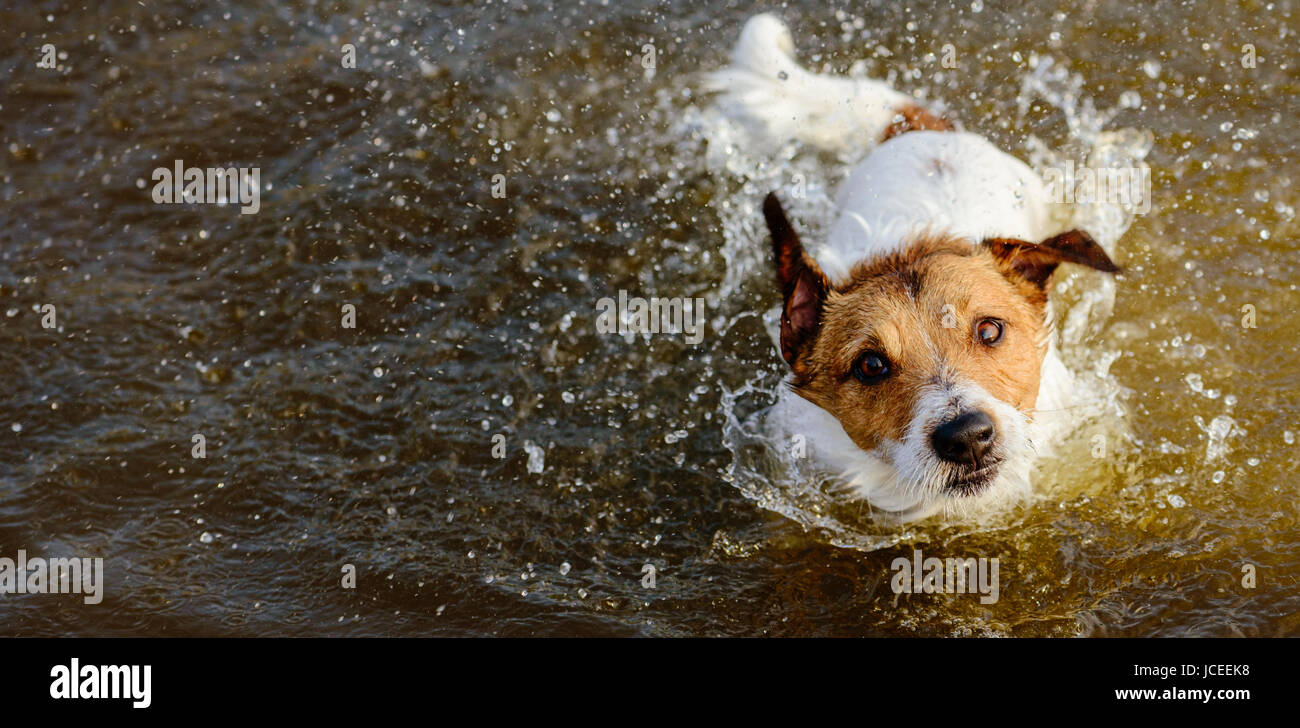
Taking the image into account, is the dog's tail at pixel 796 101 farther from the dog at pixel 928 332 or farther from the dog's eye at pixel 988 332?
the dog's eye at pixel 988 332

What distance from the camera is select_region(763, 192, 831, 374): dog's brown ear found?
3699 mm

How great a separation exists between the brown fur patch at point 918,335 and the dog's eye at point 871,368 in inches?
0.7

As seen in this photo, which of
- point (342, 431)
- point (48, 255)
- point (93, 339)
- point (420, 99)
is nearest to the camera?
point (342, 431)

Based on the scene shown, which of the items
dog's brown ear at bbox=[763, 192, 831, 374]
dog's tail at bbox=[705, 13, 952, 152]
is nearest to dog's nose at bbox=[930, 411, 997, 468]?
dog's brown ear at bbox=[763, 192, 831, 374]

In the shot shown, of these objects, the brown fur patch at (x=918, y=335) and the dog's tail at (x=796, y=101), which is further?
the dog's tail at (x=796, y=101)

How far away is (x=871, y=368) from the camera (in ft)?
11.6

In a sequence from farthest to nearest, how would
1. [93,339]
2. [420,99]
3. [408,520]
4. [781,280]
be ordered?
[420,99] < [93,339] < [408,520] < [781,280]

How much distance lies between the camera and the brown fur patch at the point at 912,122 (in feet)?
16.7

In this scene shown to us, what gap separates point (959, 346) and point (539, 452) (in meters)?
1.88

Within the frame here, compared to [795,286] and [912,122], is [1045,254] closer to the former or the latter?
[795,286]

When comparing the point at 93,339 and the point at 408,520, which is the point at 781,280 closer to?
the point at 408,520

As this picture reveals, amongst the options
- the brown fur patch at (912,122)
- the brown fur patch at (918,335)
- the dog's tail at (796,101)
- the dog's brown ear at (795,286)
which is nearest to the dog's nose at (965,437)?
the brown fur patch at (918,335)

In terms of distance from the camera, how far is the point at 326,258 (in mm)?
5289

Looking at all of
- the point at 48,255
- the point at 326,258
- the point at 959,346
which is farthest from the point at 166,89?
the point at 959,346
